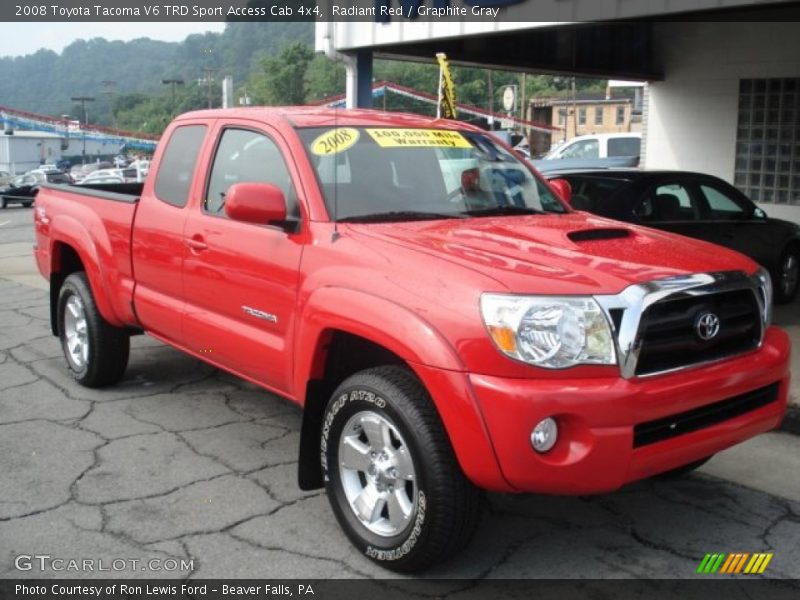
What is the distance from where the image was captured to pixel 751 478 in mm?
4504

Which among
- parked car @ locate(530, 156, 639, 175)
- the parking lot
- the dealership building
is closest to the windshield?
the parking lot

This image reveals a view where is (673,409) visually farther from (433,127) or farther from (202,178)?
(202,178)

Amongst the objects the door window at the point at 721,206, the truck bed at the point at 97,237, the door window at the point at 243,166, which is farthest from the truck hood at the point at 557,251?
the door window at the point at 721,206

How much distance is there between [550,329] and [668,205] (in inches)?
213

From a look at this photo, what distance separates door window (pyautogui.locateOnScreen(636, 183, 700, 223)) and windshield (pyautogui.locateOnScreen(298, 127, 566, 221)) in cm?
327

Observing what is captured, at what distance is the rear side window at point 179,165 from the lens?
16.1 feet

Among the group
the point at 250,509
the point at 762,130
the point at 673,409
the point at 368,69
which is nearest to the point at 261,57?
the point at 368,69

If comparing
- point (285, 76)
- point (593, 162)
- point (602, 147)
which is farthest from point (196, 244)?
→ point (602, 147)

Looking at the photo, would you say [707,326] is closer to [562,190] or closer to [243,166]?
[562,190]

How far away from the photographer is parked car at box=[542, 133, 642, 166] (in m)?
16.7

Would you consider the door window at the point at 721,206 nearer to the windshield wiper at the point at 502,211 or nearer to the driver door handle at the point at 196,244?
the windshield wiper at the point at 502,211

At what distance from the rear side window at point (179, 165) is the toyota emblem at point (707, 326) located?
2.90 meters

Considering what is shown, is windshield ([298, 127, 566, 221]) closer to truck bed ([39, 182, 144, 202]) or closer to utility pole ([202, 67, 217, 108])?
truck bed ([39, 182, 144, 202])

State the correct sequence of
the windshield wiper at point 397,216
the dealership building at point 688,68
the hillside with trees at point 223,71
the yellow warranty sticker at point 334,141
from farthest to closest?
the hillside with trees at point 223,71 < the dealership building at point 688,68 < the yellow warranty sticker at point 334,141 < the windshield wiper at point 397,216
